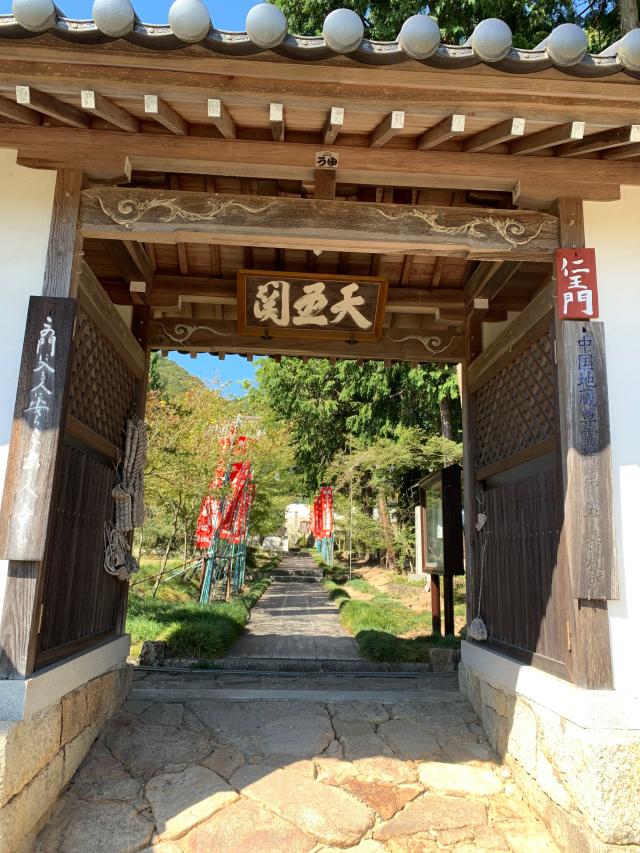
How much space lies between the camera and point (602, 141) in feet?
13.3

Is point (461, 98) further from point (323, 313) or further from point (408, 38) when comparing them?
point (323, 313)

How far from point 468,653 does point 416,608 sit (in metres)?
11.1

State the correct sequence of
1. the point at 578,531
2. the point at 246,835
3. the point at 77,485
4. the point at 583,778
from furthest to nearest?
1. the point at 77,485
2. the point at 578,531
3. the point at 246,835
4. the point at 583,778

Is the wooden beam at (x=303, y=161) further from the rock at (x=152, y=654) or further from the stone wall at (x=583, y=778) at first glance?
the rock at (x=152, y=654)

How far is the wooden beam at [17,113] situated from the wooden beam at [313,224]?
0.56 m

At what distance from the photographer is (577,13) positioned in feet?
42.5

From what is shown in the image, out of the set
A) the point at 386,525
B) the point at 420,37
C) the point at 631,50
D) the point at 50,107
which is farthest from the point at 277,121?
the point at 386,525

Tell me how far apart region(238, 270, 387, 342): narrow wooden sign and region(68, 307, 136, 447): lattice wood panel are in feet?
4.39

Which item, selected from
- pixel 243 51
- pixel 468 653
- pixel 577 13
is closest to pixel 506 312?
pixel 468 653

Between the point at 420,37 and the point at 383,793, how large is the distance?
15.3 feet

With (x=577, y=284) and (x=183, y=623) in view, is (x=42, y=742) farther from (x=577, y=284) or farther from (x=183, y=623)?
(x=183, y=623)

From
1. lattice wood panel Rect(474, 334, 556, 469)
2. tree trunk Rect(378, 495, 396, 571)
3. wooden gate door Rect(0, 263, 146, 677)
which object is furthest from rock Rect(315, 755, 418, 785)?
tree trunk Rect(378, 495, 396, 571)

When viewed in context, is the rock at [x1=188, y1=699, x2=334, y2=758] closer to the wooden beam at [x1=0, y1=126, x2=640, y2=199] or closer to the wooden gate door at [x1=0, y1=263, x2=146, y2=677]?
the wooden gate door at [x1=0, y1=263, x2=146, y2=677]

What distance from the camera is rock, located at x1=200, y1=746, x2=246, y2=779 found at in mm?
4195
